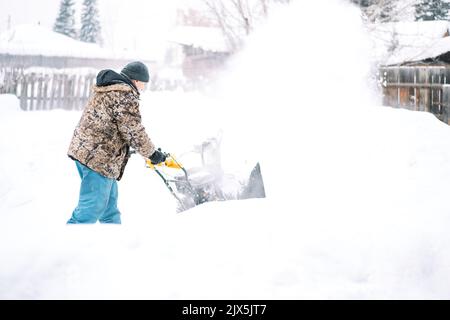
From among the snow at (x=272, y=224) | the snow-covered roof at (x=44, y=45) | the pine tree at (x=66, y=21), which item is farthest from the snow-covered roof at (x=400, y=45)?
the pine tree at (x=66, y=21)

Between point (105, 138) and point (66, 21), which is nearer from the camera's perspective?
point (105, 138)

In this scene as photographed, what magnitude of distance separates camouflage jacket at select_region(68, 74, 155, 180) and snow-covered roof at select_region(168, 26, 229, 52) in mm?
22636

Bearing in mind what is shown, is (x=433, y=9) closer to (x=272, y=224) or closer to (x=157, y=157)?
(x=157, y=157)

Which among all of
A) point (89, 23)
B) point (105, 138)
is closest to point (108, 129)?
point (105, 138)

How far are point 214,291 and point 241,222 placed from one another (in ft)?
1.89

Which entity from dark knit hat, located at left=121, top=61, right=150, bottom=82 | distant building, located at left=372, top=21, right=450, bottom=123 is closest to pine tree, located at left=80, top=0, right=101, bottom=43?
distant building, located at left=372, top=21, right=450, bottom=123

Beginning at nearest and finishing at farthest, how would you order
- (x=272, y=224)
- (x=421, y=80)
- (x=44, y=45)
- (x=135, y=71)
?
(x=272, y=224)
(x=135, y=71)
(x=421, y=80)
(x=44, y=45)

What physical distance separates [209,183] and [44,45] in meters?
38.7

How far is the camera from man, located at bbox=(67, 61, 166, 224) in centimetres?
322

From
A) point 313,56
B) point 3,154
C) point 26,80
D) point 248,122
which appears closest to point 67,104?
point 26,80

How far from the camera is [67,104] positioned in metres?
12.3

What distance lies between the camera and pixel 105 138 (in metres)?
3.30

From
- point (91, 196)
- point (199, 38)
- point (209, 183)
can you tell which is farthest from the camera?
point (199, 38)

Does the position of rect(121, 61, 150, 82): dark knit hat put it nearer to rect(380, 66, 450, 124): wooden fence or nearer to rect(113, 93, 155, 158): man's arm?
rect(113, 93, 155, 158): man's arm
